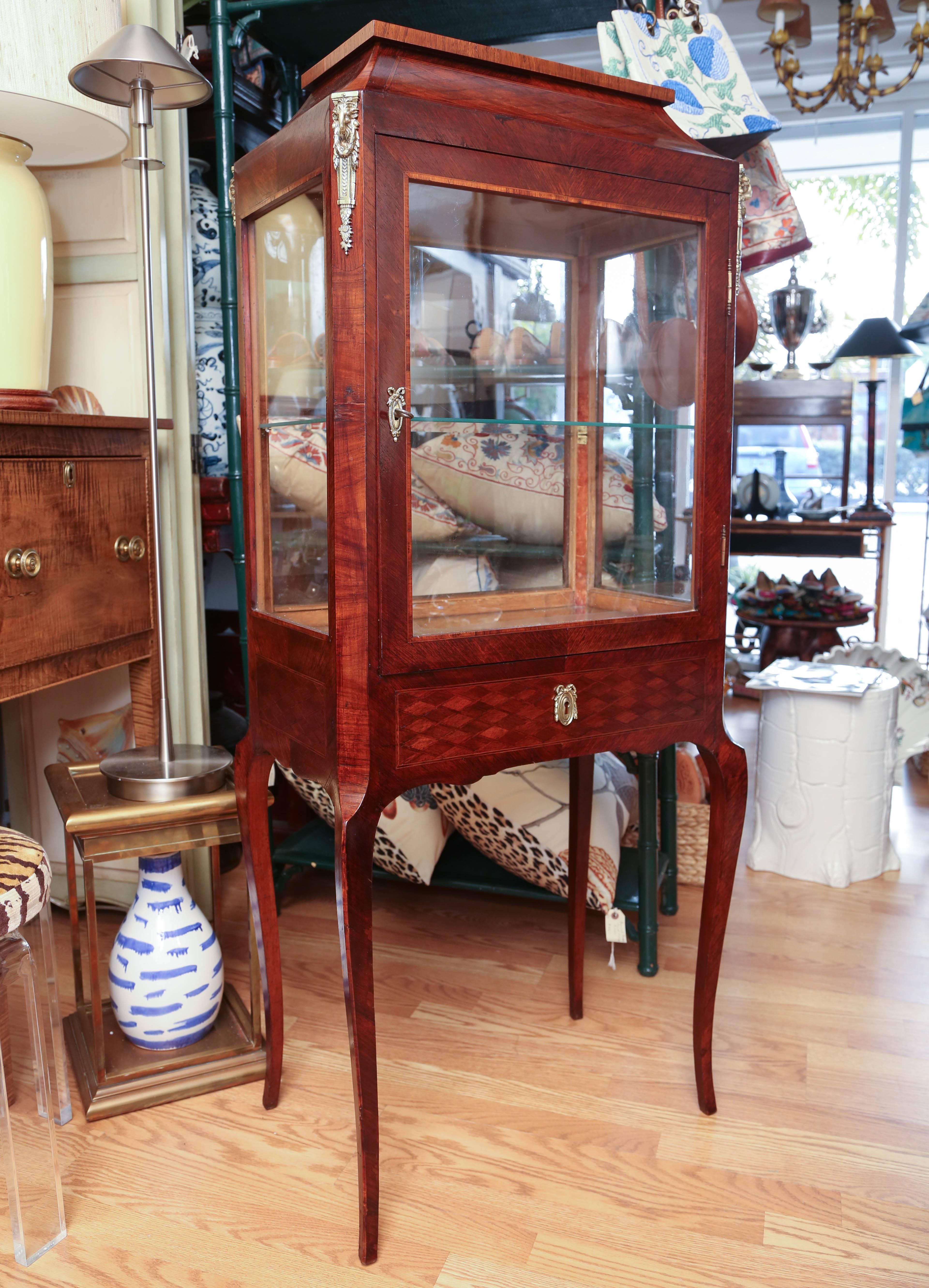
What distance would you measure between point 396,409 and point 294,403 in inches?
9.7

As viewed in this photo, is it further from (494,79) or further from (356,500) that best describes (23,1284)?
(494,79)

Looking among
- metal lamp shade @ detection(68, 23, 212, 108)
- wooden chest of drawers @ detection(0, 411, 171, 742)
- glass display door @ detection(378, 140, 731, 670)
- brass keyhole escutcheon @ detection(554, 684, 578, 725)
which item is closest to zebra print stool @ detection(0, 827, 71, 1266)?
wooden chest of drawers @ detection(0, 411, 171, 742)

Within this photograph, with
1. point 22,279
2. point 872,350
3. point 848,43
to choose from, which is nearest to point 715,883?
point 22,279

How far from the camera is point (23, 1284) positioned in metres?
1.31

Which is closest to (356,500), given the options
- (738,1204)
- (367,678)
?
(367,678)

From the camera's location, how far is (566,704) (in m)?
1.40

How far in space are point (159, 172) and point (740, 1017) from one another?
6.43 ft

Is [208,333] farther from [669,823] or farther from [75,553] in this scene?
[669,823]

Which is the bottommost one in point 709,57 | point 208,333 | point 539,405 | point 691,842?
point 691,842

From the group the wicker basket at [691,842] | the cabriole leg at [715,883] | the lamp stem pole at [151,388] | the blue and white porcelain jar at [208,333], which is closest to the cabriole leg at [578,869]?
the cabriole leg at [715,883]

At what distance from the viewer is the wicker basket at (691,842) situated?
2.53 metres

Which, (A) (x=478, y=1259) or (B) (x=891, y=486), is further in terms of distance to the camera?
(B) (x=891, y=486)

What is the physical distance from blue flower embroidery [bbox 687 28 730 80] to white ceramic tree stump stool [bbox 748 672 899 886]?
4.52 feet

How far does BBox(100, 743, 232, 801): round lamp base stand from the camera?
5.50 feet
